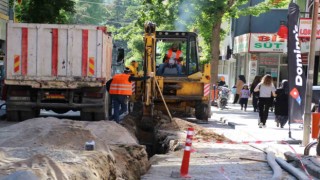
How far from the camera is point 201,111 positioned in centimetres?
1911

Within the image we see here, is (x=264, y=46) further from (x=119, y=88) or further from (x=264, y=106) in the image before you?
(x=119, y=88)

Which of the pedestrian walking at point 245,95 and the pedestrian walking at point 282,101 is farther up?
the pedestrian walking at point 282,101

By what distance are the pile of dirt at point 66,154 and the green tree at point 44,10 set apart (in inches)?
470

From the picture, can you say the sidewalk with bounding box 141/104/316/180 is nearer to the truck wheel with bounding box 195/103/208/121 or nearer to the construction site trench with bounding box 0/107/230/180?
the construction site trench with bounding box 0/107/230/180

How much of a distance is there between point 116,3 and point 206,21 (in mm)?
69119

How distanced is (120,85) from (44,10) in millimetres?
8308

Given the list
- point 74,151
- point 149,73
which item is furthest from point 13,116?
point 74,151

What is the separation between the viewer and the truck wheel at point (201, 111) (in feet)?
62.3

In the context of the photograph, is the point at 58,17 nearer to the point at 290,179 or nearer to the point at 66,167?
the point at 290,179

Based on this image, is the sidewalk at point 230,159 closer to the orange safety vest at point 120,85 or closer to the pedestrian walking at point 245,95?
the orange safety vest at point 120,85

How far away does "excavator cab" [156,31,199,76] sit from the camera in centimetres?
1930

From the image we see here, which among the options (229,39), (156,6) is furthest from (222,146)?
(229,39)

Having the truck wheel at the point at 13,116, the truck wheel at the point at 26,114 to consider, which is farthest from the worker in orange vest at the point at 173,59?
the truck wheel at the point at 13,116

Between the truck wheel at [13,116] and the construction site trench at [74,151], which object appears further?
the truck wheel at [13,116]
